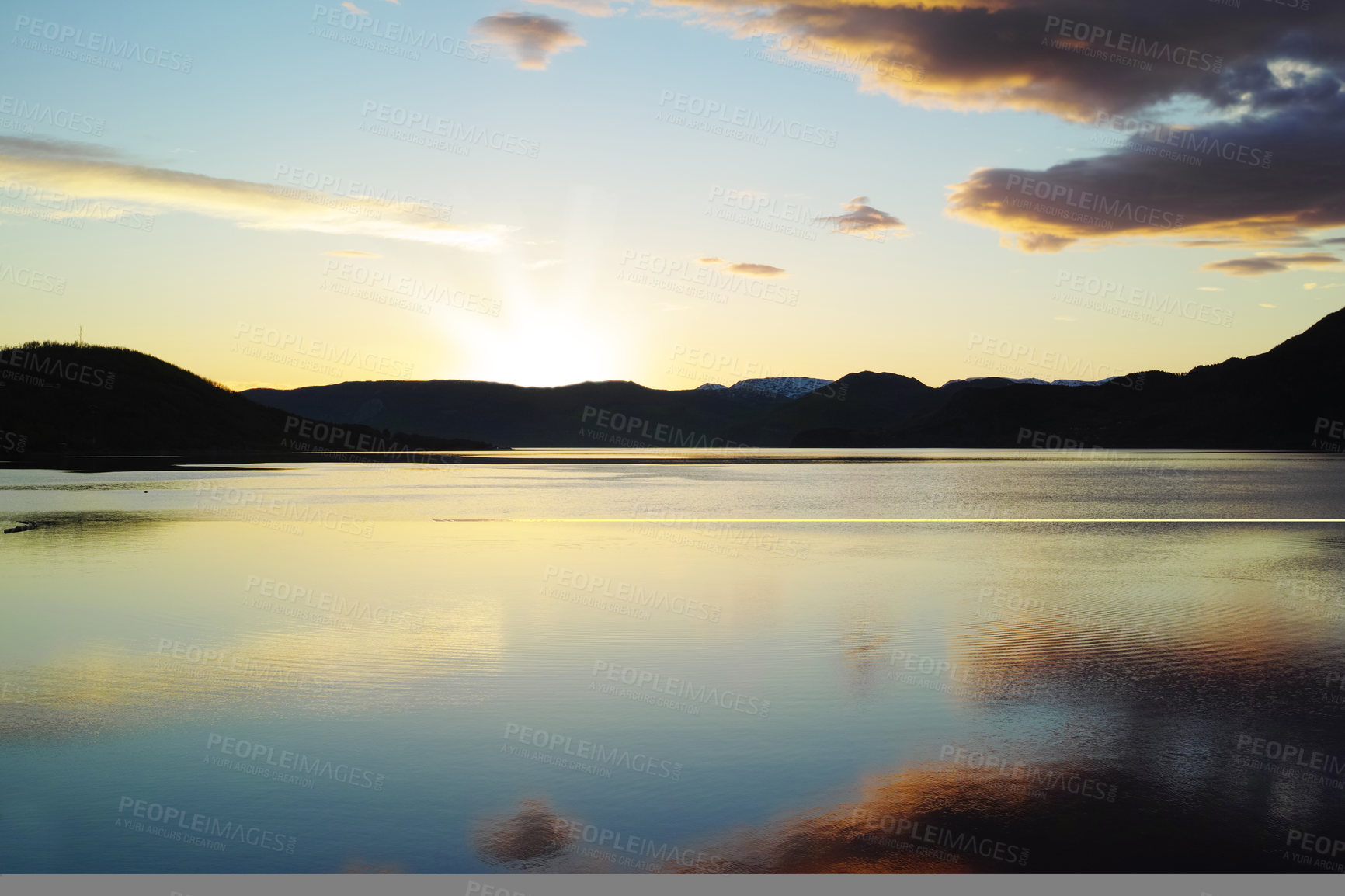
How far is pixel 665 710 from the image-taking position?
11961 mm

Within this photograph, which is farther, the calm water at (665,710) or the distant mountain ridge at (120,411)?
the distant mountain ridge at (120,411)

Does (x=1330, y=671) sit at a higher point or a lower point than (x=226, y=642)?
higher

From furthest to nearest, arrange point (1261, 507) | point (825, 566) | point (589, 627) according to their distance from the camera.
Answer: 1. point (1261, 507)
2. point (825, 566)
3. point (589, 627)

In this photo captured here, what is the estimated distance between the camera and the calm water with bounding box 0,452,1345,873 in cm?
805

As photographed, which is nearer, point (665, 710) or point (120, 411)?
point (665, 710)

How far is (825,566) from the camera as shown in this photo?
25688 mm

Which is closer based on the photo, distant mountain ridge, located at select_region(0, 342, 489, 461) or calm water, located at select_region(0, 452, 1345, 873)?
calm water, located at select_region(0, 452, 1345, 873)

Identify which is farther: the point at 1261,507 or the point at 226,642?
the point at 1261,507

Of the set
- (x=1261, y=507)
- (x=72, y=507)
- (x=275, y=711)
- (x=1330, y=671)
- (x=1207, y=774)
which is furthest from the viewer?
(x=1261, y=507)

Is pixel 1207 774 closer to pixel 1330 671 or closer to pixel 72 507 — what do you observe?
pixel 1330 671

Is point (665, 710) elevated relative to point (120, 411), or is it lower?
lower

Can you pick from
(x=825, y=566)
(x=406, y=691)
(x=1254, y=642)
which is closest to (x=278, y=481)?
(x=825, y=566)

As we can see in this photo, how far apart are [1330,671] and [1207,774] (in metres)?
5.91

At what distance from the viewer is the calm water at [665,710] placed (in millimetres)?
8055
